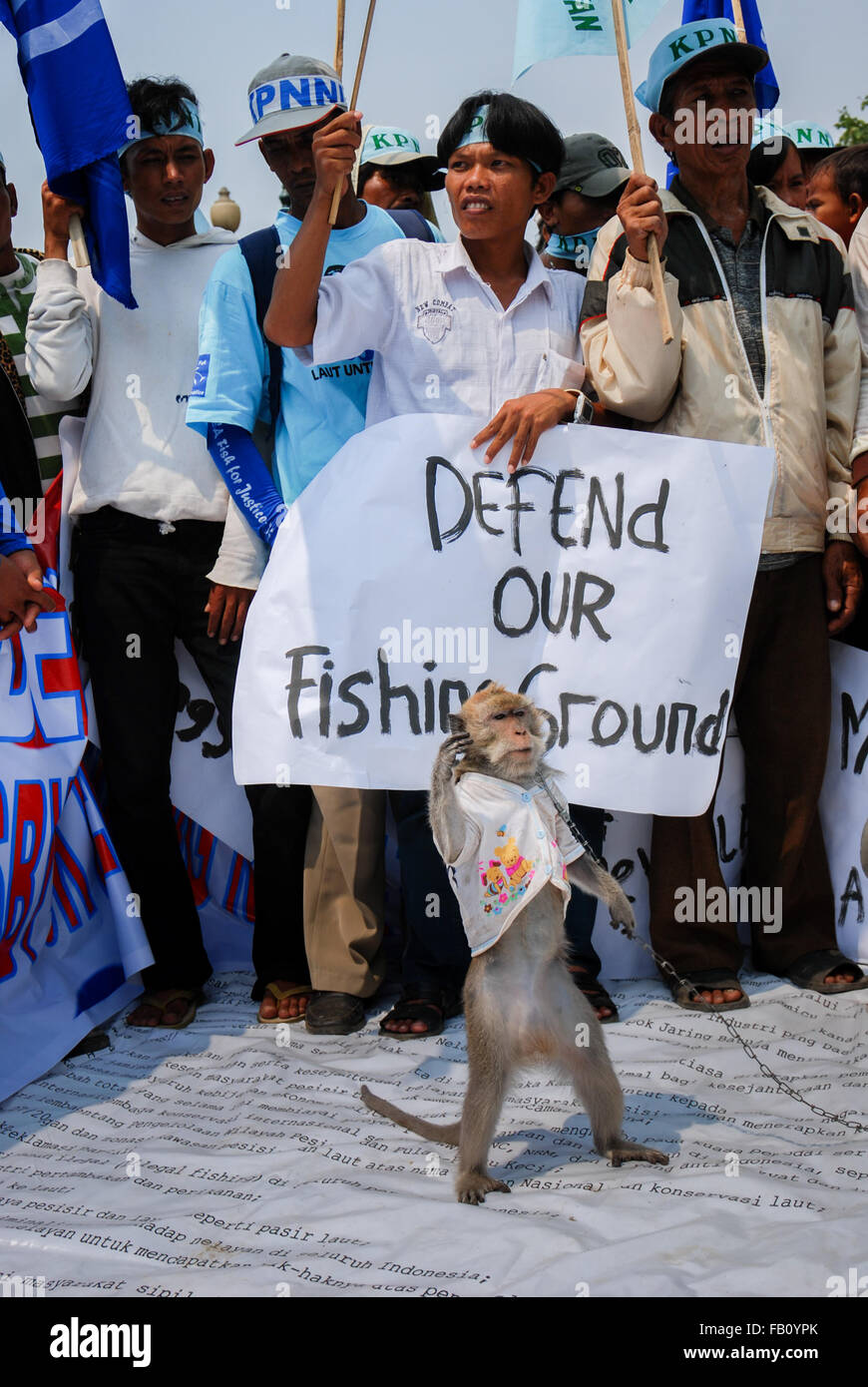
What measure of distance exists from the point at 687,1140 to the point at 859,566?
194cm

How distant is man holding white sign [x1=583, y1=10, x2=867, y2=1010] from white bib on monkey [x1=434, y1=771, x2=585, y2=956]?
1.46 meters

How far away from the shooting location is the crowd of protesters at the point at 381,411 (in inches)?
151

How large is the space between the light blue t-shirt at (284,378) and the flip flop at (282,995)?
4.97ft

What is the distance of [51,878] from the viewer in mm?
4184

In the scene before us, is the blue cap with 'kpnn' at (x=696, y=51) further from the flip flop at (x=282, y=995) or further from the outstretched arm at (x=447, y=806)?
the flip flop at (x=282, y=995)

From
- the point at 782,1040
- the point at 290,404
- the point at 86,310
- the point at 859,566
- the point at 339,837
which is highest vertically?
the point at 86,310

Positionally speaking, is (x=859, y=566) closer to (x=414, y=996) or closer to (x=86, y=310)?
(x=414, y=996)

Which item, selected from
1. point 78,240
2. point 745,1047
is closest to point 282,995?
point 745,1047

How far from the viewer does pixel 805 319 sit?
4090mm

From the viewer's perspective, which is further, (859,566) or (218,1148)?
(859,566)

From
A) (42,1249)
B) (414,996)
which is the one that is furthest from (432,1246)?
(414,996)

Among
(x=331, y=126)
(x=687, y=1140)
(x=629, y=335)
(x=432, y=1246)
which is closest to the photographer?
(x=432, y=1246)

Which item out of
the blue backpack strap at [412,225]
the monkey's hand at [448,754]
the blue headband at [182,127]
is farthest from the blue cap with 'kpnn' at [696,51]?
the monkey's hand at [448,754]

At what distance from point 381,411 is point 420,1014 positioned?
1.75m
